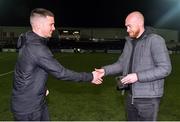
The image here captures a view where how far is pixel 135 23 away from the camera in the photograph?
674cm

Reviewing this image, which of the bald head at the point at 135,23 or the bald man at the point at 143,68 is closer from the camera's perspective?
the bald man at the point at 143,68

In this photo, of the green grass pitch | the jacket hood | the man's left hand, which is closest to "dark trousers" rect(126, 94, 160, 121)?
the man's left hand

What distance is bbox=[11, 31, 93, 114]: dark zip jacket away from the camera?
606 cm

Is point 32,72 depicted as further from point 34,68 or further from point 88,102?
point 88,102

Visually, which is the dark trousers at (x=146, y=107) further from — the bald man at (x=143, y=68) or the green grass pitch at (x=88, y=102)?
the green grass pitch at (x=88, y=102)

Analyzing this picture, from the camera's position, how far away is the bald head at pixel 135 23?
6.73 m

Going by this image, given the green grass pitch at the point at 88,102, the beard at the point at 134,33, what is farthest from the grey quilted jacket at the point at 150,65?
the green grass pitch at the point at 88,102

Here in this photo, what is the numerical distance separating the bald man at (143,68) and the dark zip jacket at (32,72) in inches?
46.8

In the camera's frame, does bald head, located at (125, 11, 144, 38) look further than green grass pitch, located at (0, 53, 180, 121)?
No

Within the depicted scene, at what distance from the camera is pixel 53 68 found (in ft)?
20.2

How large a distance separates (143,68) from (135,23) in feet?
2.28

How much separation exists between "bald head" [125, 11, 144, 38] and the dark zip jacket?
128cm

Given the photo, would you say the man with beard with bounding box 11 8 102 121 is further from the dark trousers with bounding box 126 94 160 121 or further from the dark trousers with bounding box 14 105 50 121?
the dark trousers with bounding box 126 94 160 121

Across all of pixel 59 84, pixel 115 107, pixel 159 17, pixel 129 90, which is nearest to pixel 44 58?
pixel 129 90
